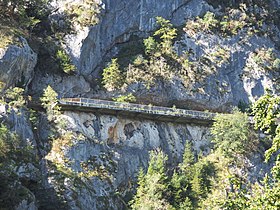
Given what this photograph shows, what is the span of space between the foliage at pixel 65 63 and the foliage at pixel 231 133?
12829mm

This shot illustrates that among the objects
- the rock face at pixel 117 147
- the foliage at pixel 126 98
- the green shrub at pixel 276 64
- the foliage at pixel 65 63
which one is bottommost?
the rock face at pixel 117 147

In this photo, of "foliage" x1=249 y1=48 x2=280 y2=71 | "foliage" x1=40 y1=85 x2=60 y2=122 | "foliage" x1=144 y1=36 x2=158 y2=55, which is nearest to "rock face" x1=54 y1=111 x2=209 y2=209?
"foliage" x1=40 y1=85 x2=60 y2=122

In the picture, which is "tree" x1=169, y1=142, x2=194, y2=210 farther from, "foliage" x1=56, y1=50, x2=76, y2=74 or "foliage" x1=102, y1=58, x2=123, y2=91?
"foliage" x1=56, y1=50, x2=76, y2=74

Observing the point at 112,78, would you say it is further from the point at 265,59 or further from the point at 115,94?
the point at 265,59

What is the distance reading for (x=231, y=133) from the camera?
40.0 m

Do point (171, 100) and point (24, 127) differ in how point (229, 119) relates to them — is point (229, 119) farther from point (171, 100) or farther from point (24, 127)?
point (24, 127)

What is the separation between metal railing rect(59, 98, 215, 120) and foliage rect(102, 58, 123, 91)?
297 cm

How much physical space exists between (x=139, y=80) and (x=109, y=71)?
2.94 meters

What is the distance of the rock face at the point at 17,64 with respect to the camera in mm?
34094

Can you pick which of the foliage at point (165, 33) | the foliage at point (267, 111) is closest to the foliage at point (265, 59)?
the foliage at point (165, 33)

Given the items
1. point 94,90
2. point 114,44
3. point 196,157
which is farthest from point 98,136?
point 114,44

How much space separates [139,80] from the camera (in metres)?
43.6

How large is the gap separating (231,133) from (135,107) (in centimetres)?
819

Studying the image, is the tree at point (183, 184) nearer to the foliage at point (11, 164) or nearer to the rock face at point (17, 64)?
the foliage at point (11, 164)
